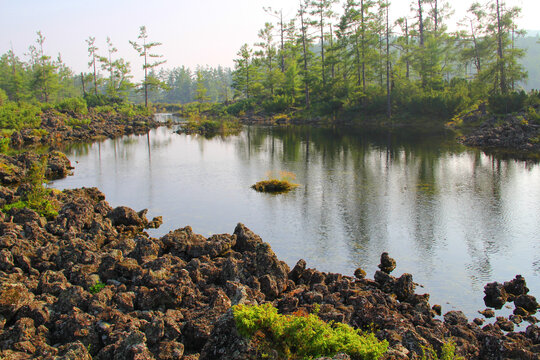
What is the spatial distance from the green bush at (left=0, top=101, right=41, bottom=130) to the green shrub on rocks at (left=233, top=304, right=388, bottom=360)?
45.0 metres

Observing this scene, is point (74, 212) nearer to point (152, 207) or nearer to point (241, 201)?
point (152, 207)

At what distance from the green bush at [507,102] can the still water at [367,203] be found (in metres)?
11.0

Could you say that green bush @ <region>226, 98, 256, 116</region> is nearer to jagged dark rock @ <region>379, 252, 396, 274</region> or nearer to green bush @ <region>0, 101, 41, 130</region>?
green bush @ <region>0, 101, 41, 130</region>

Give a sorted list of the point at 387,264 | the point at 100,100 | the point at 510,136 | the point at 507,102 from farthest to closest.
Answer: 1. the point at 100,100
2. the point at 507,102
3. the point at 510,136
4. the point at 387,264

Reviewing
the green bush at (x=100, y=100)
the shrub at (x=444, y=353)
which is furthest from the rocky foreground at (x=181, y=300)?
the green bush at (x=100, y=100)

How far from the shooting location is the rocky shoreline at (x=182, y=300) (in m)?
7.27

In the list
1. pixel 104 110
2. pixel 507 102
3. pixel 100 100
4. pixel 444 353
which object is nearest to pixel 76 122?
pixel 104 110

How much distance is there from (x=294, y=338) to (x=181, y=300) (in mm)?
3317

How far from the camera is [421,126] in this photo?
48625mm

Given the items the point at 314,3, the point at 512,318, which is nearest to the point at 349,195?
the point at 512,318

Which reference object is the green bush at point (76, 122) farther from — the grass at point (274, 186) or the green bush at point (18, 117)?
the grass at point (274, 186)

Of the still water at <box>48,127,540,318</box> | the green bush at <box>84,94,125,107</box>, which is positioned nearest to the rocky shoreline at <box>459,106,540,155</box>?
the still water at <box>48,127,540,318</box>

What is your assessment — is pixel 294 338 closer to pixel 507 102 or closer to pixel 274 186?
pixel 274 186

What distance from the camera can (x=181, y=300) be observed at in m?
9.03
